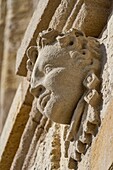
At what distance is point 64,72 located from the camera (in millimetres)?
2738

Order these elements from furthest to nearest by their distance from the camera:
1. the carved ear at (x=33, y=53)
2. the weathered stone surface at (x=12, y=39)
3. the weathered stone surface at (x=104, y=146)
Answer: the weathered stone surface at (x=12, y=39) < the carved ear at (x=33, y=53) < the weathered stone surface at (x=104, y=146)

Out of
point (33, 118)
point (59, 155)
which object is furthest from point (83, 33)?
point (33, 118)

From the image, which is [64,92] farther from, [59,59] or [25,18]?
[25,18]

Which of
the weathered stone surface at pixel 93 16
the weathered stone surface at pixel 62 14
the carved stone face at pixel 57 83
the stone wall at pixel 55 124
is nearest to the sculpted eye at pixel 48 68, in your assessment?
the carved stone face at pixel 57 83

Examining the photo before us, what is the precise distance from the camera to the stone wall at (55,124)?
8.72ft

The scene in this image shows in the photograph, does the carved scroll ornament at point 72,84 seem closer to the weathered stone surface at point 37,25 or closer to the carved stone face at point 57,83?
the carved stone face at point 57,83

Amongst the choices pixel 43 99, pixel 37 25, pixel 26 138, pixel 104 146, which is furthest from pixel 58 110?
pixel 26 138

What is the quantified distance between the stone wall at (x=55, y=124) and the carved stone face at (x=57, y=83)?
0.07 meters

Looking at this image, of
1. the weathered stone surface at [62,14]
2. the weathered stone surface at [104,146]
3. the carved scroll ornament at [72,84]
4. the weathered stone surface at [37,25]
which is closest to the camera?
the weathered stone surface at [104,146]

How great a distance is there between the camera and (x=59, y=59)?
277 centimetres

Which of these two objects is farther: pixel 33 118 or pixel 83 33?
pixel 33 118

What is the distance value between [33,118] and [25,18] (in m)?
3.12

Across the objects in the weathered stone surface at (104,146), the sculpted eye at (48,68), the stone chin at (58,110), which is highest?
the sculpted eye at (48,68)

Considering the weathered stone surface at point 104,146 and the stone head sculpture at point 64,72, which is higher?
the stone head sculpture at point 64,72
